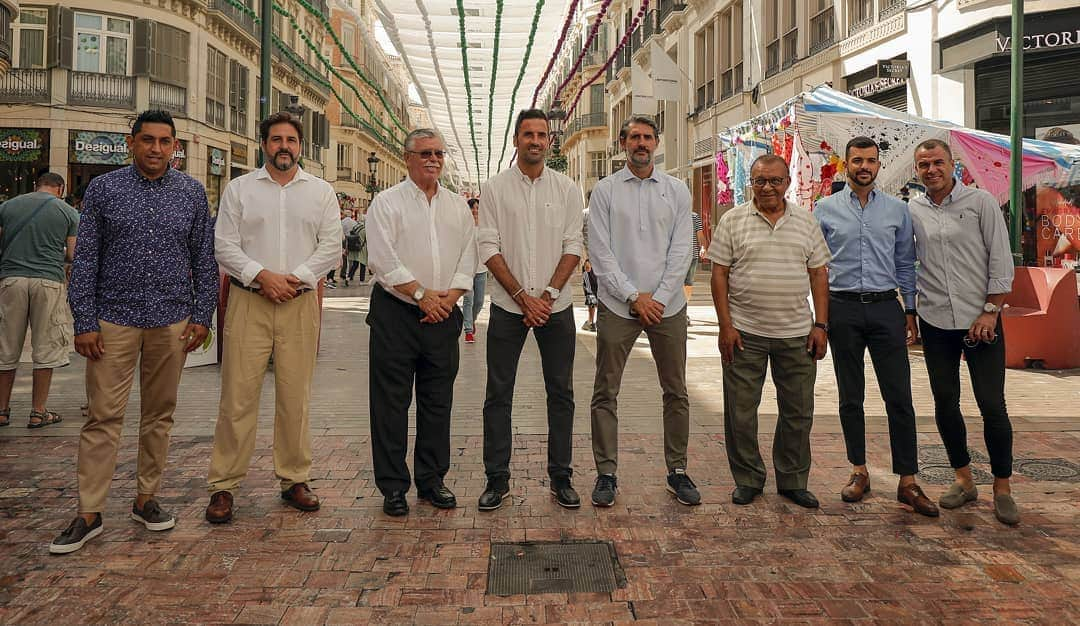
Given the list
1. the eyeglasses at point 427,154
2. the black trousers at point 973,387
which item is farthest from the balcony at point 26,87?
the black trousers at point 973,387

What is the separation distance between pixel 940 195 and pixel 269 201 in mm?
3643

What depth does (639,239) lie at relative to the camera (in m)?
4.85

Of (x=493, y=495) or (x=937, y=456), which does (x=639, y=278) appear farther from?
(x=937, y=456)

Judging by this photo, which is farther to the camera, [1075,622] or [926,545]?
[926,545]

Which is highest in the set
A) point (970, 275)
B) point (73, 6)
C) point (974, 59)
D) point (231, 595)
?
point (73, 6)

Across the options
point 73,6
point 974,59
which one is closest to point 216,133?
point 73,6

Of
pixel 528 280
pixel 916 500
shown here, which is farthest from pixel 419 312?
pixel 916 500

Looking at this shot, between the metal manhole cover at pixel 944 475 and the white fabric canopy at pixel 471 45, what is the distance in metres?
10.0

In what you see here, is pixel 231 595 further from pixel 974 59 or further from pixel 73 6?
pixel 73 6

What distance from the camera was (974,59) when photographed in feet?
48.5

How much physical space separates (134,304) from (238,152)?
31.4m

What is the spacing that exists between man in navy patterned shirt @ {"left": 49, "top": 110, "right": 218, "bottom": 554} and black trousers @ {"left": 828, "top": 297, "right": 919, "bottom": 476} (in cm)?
344

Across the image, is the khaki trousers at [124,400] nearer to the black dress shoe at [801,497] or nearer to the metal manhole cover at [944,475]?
the black dress shoe at [801,497]

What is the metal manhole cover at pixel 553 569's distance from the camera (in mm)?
3551
